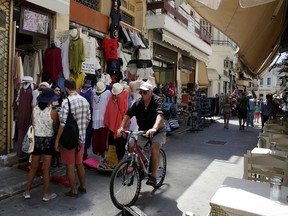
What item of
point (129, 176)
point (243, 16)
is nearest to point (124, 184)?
point (129, 176)

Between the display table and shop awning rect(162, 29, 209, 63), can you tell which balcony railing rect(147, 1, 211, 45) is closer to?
shop awning rect(162, 29, 209, 63)

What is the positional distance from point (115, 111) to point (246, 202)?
411cm

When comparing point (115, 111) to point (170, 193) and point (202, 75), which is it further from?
point (202, 75)

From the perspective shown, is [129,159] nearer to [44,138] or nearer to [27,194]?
[44,138]

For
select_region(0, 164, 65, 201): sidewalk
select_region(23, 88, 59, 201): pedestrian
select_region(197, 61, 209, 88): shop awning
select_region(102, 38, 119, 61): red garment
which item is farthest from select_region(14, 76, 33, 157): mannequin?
select_region(197, 61, 209, 88): shop awning

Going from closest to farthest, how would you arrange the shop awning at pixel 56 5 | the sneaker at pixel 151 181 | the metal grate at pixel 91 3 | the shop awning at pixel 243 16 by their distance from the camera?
1. the shop awning at pixel 243 16
2. the sneaker at pixel 151 181
3. the shop awning at pixel 56 5
4. the metal grate at pixel 91 3

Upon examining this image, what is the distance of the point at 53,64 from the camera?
693 centimetres

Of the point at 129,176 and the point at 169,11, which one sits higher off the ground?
the point at 169,11

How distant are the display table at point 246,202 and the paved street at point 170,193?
1897 millimetres

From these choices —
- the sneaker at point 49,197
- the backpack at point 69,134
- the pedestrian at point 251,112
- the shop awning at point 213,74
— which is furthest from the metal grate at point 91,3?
the shop awning at point 213,74

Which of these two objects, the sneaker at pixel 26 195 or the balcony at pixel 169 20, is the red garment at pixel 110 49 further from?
the sneaker at pixel 26 195

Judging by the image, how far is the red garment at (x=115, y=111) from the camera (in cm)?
623

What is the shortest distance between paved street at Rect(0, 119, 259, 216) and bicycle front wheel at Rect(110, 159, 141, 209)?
0.18 m

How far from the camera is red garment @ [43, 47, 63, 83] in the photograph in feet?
22.8
